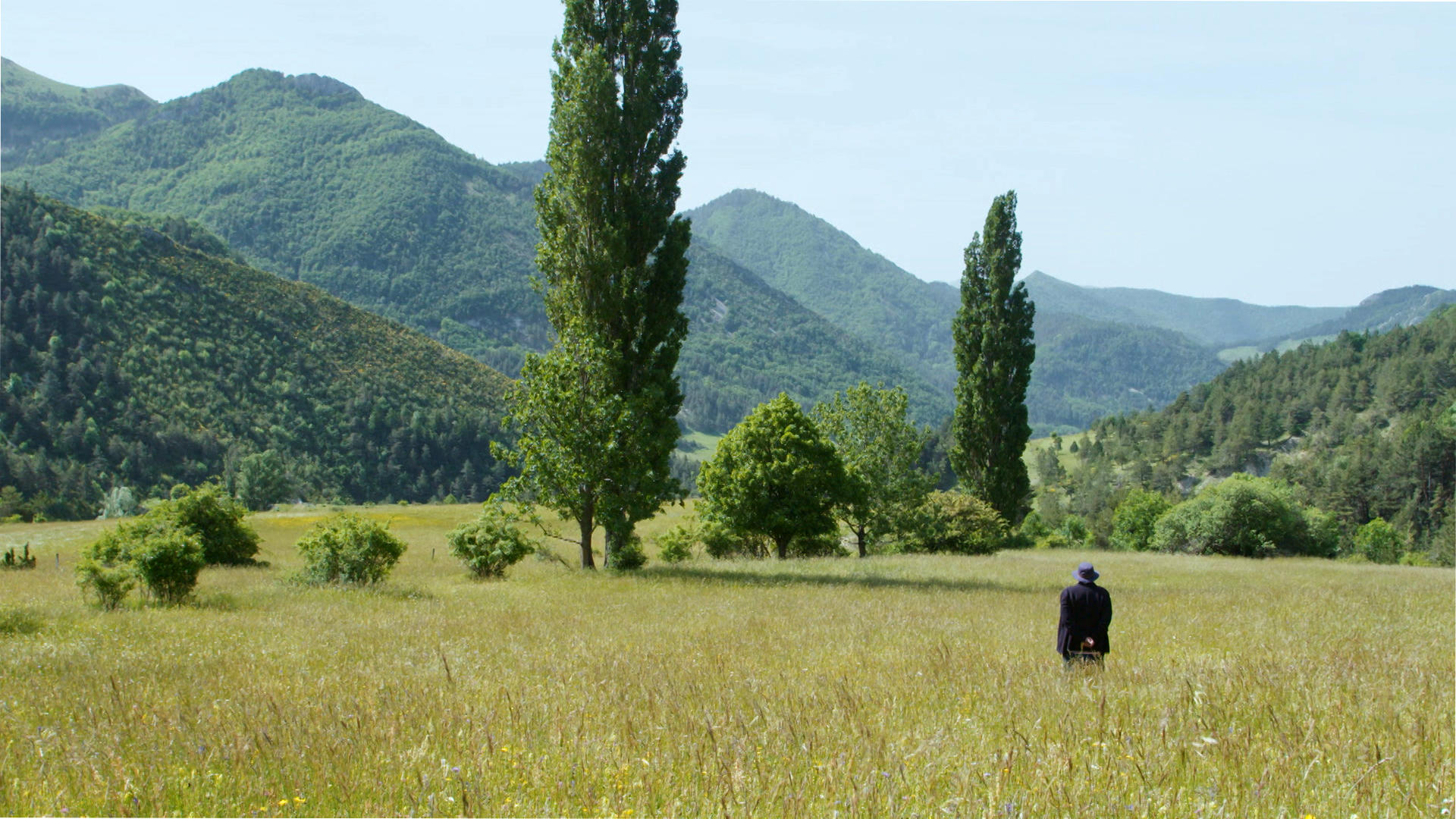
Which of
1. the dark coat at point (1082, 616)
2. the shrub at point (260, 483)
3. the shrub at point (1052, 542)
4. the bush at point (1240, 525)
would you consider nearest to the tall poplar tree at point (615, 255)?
the dark coat at point (1082, 616)

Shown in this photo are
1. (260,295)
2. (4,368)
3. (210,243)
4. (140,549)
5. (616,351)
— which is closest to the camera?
(140,549)

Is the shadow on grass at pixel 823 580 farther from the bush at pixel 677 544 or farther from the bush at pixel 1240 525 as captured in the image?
the bush at pixel 1240 525

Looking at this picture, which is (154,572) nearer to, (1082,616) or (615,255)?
(615,255)

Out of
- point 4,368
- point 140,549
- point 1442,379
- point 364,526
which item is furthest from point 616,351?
point 1442,379

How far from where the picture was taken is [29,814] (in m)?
4.10

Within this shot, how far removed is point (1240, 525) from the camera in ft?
169

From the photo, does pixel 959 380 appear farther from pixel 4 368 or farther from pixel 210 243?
pixel 210 243

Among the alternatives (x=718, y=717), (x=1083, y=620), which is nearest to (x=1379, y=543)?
(x=1083, y=620)

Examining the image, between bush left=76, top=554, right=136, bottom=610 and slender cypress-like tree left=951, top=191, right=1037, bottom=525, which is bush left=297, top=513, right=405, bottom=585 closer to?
bush left=76, top=554, right=136, bottom=610

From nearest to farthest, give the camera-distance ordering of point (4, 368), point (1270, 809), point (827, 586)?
point (1270, 809) → point (827, 586) → point (4, 368)

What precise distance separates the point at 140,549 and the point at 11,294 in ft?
492

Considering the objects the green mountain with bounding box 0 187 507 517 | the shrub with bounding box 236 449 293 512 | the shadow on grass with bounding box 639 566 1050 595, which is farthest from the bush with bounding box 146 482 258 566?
the green mountain with bounding box 0 187 507 517

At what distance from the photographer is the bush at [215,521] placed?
1042 inches

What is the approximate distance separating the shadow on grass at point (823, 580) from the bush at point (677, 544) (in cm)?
790
